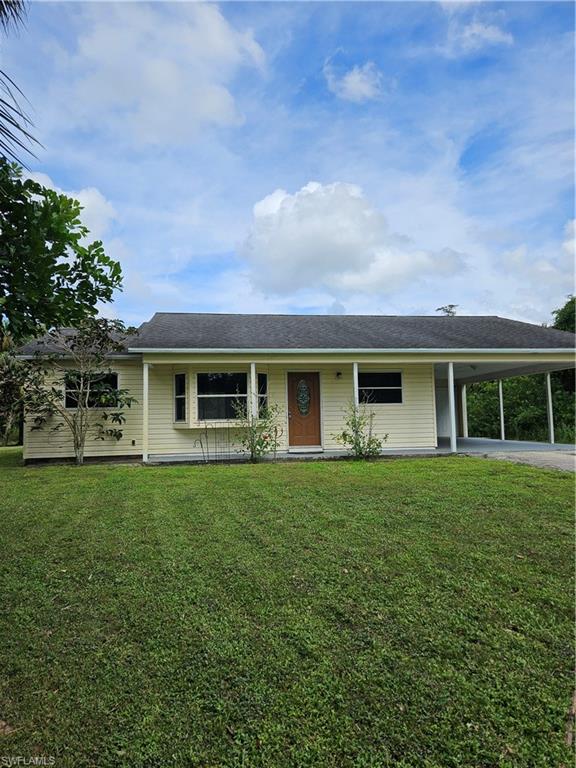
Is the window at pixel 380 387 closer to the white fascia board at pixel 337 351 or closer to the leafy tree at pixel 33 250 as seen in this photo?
the white fascia board at pixel 337 351

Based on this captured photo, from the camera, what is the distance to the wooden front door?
1155 cm

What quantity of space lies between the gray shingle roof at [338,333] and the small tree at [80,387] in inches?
33.8

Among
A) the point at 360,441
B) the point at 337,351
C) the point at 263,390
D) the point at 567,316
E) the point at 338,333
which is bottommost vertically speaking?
the point at 360,441

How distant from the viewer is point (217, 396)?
1077 centimetres

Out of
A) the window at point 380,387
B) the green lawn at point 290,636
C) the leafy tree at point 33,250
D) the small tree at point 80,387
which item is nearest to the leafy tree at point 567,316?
the window at point 380,387

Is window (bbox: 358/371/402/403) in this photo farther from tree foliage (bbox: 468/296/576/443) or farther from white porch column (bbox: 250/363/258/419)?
tree foliage (bbox: 468/296/576/443)

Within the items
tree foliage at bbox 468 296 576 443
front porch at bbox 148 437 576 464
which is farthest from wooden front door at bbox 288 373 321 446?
tree foliage at bbox 468 296 576 443

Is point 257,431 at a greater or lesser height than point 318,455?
greater

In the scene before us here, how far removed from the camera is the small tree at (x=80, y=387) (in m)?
10.1

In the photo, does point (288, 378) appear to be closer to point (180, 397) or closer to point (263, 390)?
point (263, 390)

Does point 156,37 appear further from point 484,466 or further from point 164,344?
point 484,466

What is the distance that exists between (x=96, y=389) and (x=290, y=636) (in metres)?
9.23

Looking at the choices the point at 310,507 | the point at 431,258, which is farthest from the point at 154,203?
the point at 431,258

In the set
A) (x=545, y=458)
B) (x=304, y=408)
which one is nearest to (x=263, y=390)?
(x=304, y=408)
